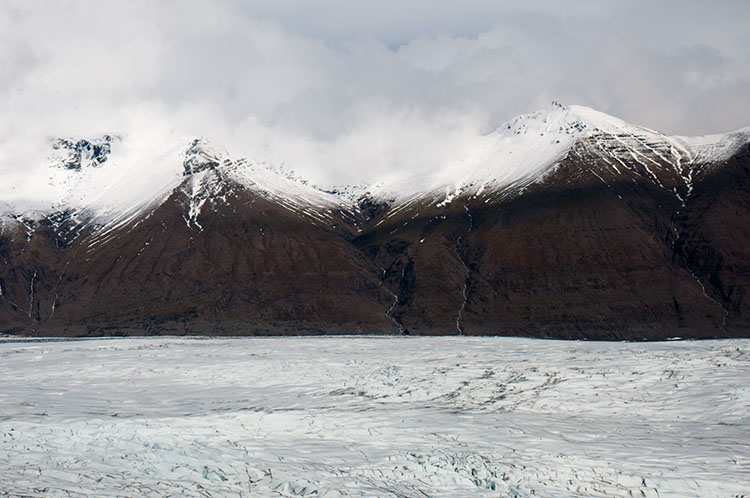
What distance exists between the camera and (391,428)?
24.1m

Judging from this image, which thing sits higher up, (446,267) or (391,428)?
(446,267)

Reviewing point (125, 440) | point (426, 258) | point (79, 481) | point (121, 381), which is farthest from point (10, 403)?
point (426, 258)

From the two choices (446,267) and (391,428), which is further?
(446,267)

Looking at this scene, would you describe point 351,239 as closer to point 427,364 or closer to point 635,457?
point 427,364

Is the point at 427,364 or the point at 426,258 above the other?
the point at 426,258

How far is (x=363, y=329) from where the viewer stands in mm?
135000

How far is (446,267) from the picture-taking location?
6334 inches

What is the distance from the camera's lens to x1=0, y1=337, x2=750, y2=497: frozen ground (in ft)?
58.6

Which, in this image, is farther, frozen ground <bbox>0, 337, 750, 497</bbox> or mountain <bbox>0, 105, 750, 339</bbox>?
mountain <bbox>0, 105, 750, 339</bbox>

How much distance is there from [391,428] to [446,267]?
13793cm

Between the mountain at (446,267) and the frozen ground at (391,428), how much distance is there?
9515 cm

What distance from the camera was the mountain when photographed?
447ft

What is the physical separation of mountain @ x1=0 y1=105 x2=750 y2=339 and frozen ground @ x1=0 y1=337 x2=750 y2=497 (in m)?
95.1

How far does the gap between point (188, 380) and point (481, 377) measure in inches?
714
